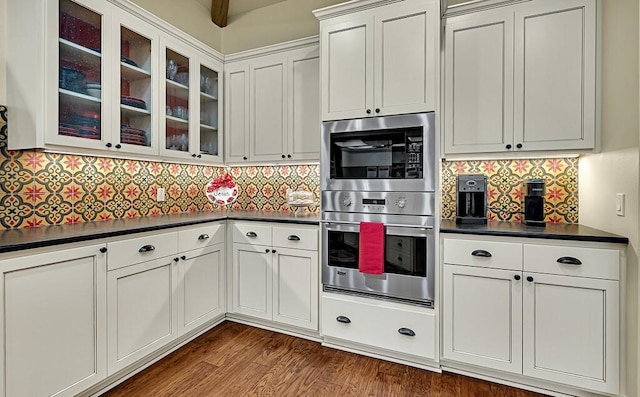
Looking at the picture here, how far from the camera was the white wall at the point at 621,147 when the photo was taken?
170 cm

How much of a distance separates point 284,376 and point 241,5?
11.8 ft

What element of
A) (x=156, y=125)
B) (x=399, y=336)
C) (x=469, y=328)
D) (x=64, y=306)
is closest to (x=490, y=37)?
(x=469, y=328)

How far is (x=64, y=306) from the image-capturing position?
1.71 m

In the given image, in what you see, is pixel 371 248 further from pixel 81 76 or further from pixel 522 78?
pixel 81 76

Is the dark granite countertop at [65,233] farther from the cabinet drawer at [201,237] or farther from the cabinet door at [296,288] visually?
the cabinet door at [296,288]

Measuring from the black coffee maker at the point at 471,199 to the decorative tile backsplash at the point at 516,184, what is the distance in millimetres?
251

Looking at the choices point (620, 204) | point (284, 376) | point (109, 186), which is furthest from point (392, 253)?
point (109, 186)

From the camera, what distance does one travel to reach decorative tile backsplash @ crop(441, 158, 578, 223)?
2424 millimetres

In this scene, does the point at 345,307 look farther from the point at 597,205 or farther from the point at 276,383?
the point at 597,205

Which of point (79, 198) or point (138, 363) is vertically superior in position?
point (79, 198)

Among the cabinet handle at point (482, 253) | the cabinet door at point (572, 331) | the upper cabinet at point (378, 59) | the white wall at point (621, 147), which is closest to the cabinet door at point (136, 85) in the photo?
the upper cabinet at point (378, 59)

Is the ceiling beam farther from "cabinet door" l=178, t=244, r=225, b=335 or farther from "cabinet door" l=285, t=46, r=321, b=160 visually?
"cabinet door" l=178, t=244, r=225, b=335

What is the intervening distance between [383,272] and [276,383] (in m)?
1.00

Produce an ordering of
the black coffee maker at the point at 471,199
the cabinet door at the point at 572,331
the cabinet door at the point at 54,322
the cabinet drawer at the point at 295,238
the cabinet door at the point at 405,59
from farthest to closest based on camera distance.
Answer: the cabinet drawer at the point at 295,238
the black coffee maker at the point at 471,199
the cabinet door at the point at 405,59
the cabinet door at the point at 572,331
the cabinet door at the point at 54,322
